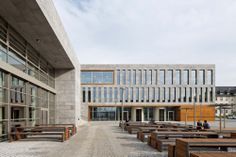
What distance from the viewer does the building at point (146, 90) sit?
5981 centimetres

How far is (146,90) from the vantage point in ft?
199

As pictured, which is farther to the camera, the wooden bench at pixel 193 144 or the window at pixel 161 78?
the window at pixel 161 78

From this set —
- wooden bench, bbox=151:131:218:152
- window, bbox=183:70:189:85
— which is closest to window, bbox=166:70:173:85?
window, bbox=183:70:189:85

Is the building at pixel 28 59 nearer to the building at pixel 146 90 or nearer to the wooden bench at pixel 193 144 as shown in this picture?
the wooden bench at pixel 193 144

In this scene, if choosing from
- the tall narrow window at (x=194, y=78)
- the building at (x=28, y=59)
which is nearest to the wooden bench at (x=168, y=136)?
the building at (x=28, y=59)

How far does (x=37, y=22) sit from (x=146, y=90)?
47833 millimetres

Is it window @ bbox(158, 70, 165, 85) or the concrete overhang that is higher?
the concrete overhang

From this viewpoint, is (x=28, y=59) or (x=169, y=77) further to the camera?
(x=169, y=77)

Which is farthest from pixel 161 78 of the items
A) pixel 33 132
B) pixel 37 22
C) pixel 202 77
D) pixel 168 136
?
pixel 37 22

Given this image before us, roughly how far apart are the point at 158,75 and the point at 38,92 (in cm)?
4229

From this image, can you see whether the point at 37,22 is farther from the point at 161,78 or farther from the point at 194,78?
the point at 194,78

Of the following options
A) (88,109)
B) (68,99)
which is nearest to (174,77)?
(88,109)

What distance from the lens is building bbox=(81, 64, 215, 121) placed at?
59812 millimetres

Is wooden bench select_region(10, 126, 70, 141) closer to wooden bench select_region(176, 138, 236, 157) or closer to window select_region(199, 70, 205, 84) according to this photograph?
wooden bench select_region(176, 138, 236, 157)
